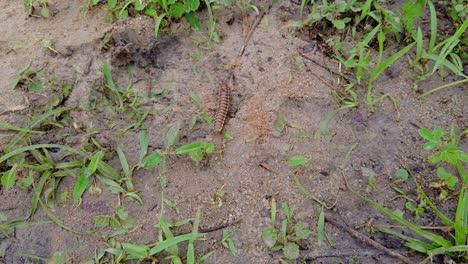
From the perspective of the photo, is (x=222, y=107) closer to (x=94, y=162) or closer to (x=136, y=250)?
(x=94, y=162)

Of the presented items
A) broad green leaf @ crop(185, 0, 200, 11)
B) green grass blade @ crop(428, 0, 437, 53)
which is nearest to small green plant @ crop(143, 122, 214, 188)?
broad green leaf @ crop(185, 0, 200, 11)

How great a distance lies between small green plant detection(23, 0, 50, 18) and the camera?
3090 mm

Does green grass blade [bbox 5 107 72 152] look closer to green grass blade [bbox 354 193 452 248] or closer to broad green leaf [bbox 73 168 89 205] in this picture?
broad green leaf [bbox 73 168 89 205]

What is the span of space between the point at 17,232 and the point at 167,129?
1.04 m

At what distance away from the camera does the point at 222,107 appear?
2.58 m

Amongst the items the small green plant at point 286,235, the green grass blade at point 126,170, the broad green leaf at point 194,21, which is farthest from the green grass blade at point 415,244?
the broad green leaf at point 194,21

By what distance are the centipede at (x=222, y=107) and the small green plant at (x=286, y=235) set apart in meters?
0.64

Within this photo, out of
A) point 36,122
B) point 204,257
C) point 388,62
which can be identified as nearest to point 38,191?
point 36,122

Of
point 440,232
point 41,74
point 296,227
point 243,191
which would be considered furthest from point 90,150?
point 440,232

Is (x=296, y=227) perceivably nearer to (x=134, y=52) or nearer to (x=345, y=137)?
(x=345, y=137)

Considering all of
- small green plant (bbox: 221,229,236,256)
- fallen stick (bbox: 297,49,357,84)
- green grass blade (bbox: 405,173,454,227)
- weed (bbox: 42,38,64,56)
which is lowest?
small green plant (bbox: 221,229,236,256)

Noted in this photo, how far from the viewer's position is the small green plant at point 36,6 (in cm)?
309

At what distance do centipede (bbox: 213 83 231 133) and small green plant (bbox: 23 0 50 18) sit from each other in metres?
1.57

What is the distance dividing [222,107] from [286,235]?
2.97ft
